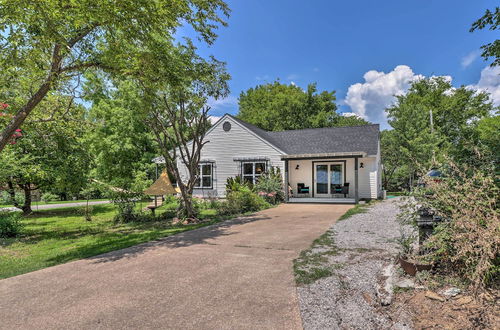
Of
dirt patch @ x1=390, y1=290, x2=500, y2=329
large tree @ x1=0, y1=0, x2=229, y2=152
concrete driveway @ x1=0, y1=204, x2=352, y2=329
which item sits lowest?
concrete driveway @ x1=0, y1=204, x2=352, y2=329

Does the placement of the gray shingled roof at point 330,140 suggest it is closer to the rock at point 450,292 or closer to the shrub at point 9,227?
the shrub at point 9,227

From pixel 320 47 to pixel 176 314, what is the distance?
69.9ft

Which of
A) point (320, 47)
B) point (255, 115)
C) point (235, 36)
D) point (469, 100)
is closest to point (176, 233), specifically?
point (235, 36)

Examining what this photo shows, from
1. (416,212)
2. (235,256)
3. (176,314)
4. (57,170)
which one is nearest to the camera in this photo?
(176,314)

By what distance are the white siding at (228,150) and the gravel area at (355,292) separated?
1177cm

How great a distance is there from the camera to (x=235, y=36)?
13.5 m

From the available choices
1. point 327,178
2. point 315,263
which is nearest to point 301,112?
point 327,178

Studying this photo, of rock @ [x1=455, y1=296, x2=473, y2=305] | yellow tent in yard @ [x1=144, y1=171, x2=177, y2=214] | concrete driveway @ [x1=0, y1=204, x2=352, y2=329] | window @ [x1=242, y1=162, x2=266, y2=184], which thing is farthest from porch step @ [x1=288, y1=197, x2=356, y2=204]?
rock @ [x1=455, y1=296, x2=473, y2=305]

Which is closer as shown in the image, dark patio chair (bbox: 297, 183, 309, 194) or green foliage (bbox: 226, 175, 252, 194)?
green foliage (bbox: 226, 175, 252, 194)

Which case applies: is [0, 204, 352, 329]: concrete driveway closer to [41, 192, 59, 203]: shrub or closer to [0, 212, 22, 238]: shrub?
[0, 212, 22, 238]: shrub

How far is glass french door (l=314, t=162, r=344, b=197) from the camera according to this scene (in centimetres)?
1607

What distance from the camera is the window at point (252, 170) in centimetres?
1708

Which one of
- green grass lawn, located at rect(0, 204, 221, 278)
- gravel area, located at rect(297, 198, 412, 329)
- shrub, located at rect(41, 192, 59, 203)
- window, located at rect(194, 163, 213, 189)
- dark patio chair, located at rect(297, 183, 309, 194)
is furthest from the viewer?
shrub, located at rect(41, 192, 59, 203)

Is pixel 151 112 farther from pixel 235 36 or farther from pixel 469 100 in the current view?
pixel 469 100
